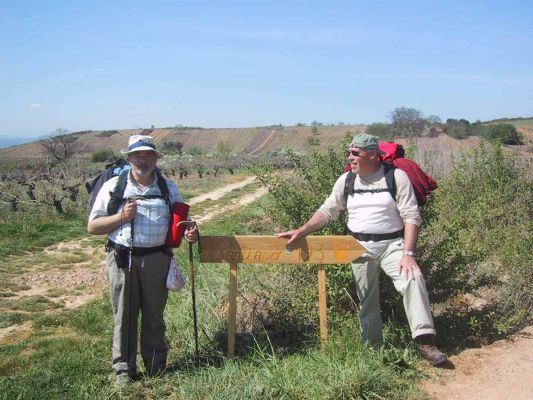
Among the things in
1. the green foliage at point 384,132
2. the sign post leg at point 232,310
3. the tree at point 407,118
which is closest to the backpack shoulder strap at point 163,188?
Answer: the sign post leg at point 232,310

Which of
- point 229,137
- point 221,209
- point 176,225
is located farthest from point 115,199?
point 229,137

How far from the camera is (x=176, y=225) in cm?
352

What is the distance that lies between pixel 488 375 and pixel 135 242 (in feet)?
9.33

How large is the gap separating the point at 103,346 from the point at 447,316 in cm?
341

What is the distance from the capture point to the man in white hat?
3475mm

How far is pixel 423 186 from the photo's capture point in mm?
3721

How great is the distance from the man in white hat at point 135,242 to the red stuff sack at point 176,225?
0.04 m

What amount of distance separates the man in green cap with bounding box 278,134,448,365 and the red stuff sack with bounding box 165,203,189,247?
33.1 inches

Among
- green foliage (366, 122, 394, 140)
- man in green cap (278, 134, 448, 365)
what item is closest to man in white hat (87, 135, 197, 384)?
man in green cap (278, 134, 448, 365)

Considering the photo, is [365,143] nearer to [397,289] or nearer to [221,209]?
[397,289]

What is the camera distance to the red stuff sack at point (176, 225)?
353 centimetres

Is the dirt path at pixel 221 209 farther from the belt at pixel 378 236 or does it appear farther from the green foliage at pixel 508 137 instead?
the belt at pixel 378 236

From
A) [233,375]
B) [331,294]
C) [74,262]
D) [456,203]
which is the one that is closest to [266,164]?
[331,294]

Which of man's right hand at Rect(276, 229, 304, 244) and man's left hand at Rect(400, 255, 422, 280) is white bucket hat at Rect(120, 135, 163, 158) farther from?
man's left hand at Rect(400, 255, 422, 280)
